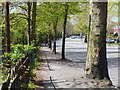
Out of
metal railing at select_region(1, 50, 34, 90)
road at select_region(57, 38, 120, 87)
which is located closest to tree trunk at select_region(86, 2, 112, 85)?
road at select_region(57, 38, 120, 87)

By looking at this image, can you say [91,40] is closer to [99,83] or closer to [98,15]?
[98,15]

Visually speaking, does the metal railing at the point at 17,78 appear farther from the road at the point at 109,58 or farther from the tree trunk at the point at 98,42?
the road at the point at 109,58

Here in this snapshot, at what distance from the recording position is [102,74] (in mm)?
7336

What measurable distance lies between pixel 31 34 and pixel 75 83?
8.28 m

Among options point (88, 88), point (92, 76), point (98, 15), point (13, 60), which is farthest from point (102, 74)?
point (13, 60)

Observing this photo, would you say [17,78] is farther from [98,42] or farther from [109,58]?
[109,58]

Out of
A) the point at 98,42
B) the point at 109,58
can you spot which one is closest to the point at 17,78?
the point at 98,42

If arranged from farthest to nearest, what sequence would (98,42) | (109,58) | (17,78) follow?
(109,58) < (98,42) < (17,78)

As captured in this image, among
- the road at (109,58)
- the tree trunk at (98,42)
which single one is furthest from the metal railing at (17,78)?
the road at (109,58)

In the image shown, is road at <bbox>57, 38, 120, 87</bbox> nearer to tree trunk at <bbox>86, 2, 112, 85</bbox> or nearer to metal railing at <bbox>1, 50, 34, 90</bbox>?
tree trunk at <bbox>86, 2, 112, 85</bbox>

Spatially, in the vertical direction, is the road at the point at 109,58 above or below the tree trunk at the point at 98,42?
below

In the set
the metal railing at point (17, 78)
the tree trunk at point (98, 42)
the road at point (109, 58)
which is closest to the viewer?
the metal railing at point (17, 78)

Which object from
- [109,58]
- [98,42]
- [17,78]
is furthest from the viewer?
[109,58]

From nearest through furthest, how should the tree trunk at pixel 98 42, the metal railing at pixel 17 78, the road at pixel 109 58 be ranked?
the metal railing at pixel 17 78 → the tree trunk at pixel 98 42 → the road at pixel 109 58
